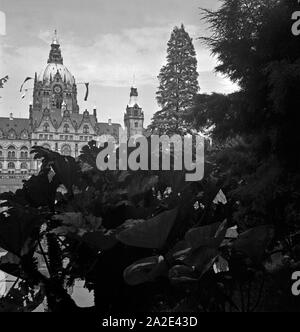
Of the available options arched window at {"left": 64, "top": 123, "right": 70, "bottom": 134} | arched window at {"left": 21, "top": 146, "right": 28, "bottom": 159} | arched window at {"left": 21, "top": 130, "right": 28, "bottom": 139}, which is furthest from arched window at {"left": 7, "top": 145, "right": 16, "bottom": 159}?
arched window at {"left": 64, "top": 123, "right": 70, "bottom": 134}

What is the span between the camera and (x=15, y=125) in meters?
46.9

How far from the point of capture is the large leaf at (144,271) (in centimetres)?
157

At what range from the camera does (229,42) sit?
278cm

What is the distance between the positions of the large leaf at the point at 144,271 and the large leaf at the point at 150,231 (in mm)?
72

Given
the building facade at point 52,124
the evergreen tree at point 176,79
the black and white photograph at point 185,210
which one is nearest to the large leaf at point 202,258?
the black and white photograph at point 185,210

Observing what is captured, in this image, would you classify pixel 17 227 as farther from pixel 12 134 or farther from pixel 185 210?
pixel 12 134

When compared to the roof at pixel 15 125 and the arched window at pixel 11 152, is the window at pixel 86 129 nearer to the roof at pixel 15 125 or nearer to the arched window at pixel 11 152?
the roof at pixel 15 125

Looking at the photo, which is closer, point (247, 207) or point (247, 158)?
point (247, 207)

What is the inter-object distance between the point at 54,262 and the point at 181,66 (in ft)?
48.0

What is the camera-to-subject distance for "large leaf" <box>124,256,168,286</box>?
1.57 metres

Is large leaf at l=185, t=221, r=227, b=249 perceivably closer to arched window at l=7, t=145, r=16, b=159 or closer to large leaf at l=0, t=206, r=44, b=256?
large leaf at l=0, t=206, r=44, b=256

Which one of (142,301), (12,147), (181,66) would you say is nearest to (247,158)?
(142,301)

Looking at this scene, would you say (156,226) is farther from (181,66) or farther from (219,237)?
(181,66)

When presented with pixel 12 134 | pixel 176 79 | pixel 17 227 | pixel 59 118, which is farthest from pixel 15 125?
pixel 17 227
